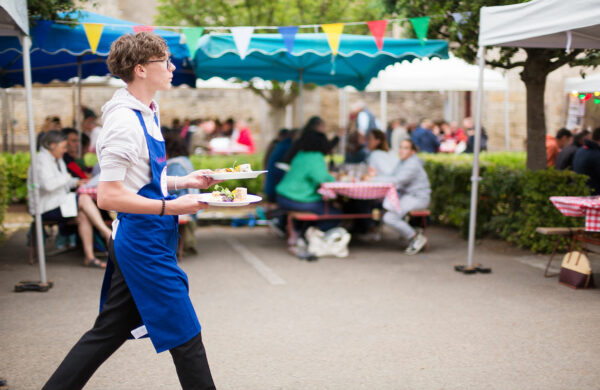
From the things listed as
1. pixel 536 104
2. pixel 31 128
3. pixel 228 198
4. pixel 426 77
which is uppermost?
pixel 426 77

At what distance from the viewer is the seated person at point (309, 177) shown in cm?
812

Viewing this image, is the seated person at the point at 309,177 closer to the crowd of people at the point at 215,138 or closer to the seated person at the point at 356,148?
the seated person at the point at 356,148

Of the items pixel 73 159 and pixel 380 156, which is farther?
pixel 380 156

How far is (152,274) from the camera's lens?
2.64 meters

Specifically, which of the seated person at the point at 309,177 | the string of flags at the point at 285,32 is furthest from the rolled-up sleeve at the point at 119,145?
the seated person at the point at 309,177

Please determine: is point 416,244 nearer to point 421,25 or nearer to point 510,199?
point 510,199

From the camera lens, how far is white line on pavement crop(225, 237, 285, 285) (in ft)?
22.6

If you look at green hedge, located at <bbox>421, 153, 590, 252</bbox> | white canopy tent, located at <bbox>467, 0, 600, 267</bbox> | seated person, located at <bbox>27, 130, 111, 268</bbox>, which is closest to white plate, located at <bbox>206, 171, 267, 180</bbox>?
white canopy tent, located at <bbox>467, 0, 600, 267</bbox>

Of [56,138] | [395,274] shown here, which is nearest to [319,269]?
[395,274]

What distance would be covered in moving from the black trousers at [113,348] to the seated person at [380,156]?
6.39 metres

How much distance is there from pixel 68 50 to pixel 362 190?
401 cm

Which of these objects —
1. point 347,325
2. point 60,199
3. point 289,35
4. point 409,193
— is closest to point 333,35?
point 289,35

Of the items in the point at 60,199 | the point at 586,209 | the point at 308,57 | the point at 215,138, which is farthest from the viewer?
the point at 215,138

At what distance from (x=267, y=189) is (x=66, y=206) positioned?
3.24m
